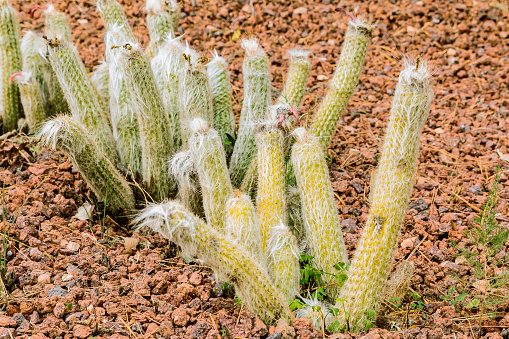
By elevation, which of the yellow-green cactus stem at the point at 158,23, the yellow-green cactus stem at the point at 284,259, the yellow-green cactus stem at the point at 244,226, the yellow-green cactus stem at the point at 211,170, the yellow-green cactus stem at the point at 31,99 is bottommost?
the yellow-green cactus stem at the point at 284,259

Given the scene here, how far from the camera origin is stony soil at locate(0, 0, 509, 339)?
2.10 m

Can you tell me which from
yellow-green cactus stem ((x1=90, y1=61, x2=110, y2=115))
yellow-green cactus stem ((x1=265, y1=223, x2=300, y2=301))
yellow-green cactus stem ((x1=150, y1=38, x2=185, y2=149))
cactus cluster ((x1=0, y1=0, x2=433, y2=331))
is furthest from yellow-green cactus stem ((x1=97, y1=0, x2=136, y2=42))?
yellow-green cactus stem ((x1=265, y1=223, x2=300, y2=301))

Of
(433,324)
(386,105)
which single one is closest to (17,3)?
(386,105)

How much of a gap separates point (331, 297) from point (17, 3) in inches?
184

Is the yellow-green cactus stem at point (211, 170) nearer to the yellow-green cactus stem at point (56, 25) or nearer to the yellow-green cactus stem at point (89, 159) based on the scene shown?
the yellow-green cactus stem at point (89, 159)

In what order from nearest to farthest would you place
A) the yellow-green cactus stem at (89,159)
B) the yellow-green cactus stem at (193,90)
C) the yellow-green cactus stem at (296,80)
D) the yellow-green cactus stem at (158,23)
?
the yellow-green cactus stem at (89,159)
the yellow-green cactus stem at (193,90)
the yellow-green cactus stem at (296,80)
the yellow-green cactus stem at (158,23)

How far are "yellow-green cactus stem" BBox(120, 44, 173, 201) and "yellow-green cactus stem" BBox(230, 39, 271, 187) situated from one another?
0.37 metres

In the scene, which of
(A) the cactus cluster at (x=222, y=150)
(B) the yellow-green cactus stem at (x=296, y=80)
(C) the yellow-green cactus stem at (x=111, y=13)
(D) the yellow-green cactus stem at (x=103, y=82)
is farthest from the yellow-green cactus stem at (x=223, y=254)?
(C) the yellow-green cactus stem at (x=111, y=13)

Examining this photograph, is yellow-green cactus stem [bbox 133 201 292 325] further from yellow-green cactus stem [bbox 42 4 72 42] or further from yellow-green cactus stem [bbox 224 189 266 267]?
yellow-green cactus stem [bbox 42 4 72 42]

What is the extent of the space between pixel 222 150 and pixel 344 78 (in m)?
0.86

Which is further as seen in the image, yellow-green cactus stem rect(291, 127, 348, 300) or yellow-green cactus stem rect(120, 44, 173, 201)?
yellow-green cactus stem rect(120, 44, 173, 201)

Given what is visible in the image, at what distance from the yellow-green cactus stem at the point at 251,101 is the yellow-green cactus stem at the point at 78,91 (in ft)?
2.32

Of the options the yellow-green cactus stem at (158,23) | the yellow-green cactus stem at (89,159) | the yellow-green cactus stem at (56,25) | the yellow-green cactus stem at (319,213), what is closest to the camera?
the yellow-green cactus stem at (319,213)

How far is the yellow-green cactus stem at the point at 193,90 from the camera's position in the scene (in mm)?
2553
